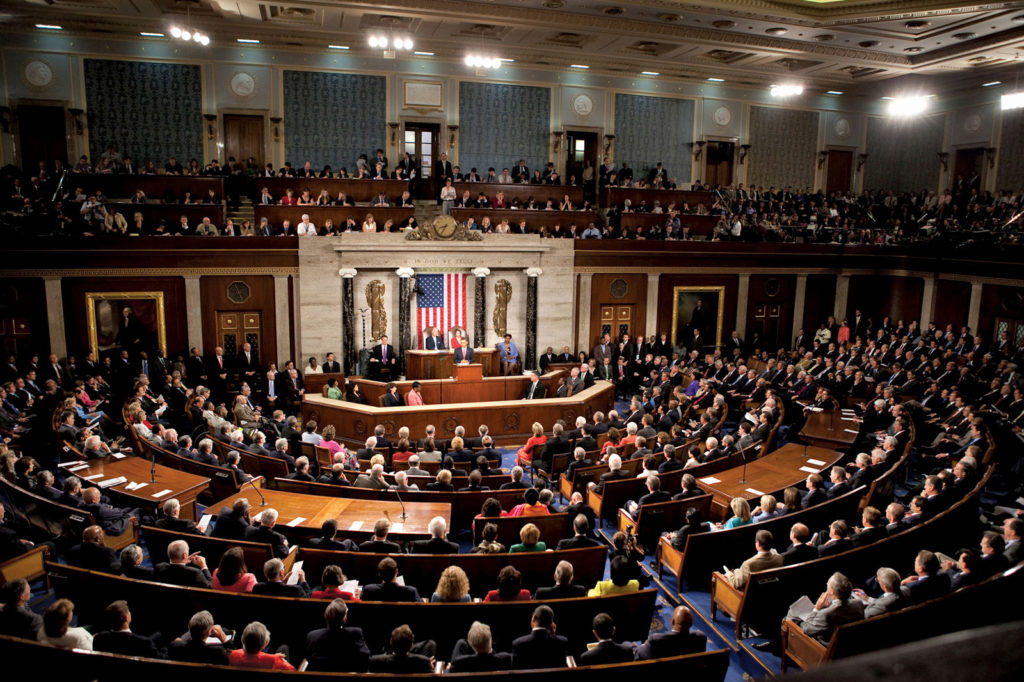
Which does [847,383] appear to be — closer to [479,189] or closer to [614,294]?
[614,294]

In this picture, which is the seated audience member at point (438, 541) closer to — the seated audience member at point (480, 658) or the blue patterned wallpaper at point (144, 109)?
the seated audience member at point (480, 658)

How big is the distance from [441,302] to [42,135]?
12.3 meters

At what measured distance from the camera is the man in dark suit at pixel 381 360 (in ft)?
50.3

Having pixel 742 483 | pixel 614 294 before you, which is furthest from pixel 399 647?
pixel 614 294

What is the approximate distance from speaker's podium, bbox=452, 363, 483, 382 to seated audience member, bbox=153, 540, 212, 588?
819 cm

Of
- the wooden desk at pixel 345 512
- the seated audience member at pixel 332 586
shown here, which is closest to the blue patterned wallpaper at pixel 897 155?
the wooden desk at pixel 345 512

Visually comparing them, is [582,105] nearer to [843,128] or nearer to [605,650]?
[843,128]

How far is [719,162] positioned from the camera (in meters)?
24.0

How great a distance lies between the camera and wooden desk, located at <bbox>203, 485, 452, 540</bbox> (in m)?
7.00

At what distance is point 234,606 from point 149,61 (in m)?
18.3

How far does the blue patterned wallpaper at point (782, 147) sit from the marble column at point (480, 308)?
1276cm

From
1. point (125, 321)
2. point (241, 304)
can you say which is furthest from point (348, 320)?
point (125, 321)

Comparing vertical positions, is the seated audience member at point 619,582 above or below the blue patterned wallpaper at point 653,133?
below

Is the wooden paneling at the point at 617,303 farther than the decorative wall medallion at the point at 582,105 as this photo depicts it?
No
